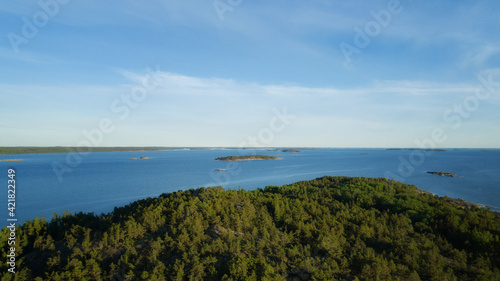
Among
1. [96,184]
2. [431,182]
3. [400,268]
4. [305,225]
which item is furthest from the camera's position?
[431,182]

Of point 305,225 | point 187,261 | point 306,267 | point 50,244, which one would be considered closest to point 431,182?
point 305,225

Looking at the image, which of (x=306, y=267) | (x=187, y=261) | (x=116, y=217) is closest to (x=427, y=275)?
(x=306, y=267)

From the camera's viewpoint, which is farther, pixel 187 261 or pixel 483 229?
pixel 483 229

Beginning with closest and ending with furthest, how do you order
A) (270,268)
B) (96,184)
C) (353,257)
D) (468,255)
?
1. (270,268)
2. (353,257)
3. (468,255)
4. (96,184)

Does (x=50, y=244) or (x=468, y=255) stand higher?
(x=50, y=244)

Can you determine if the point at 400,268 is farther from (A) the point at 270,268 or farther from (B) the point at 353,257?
(A) the point at 270,268

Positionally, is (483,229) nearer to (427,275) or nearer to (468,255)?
(468,255)
